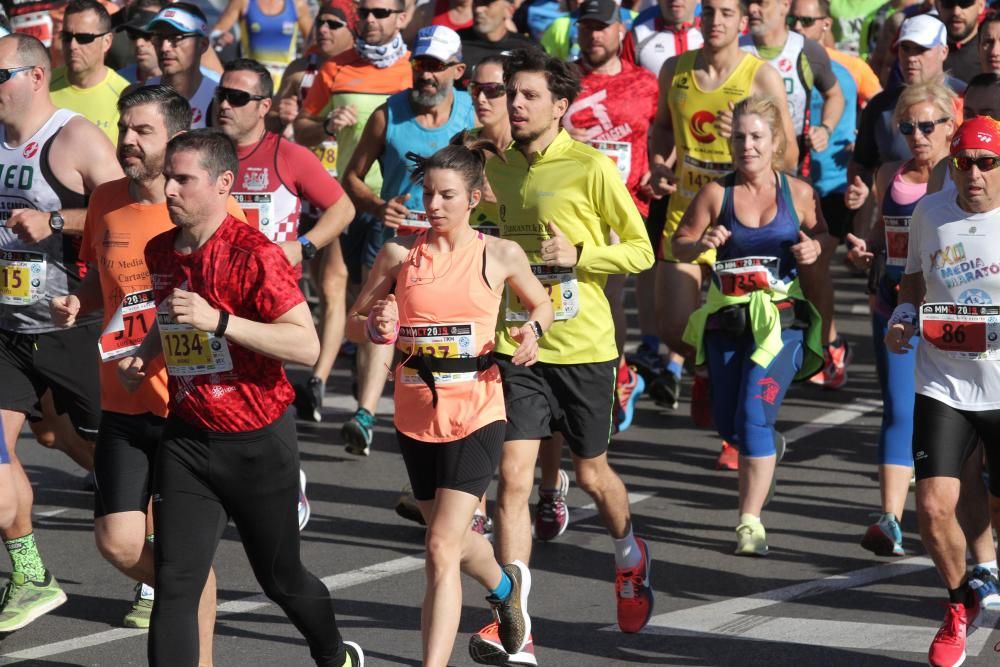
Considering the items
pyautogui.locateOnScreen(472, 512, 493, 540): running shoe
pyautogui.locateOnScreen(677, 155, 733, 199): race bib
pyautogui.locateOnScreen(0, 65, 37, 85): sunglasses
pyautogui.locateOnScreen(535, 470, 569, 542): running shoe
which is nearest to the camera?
pyautogui.locateOnScreen(0, 65, 37, 85): sunglasses

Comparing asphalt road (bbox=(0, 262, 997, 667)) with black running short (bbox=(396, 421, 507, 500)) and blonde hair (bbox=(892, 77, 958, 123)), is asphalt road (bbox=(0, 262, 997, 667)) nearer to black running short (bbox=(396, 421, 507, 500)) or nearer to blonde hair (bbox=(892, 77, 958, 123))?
black running short (bbox=(396, 421, 507, 500))

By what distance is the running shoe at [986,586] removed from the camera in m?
6.60

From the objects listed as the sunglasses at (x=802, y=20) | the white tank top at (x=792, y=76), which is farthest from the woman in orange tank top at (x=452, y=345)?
the sunglasses at (x=802, y=20)

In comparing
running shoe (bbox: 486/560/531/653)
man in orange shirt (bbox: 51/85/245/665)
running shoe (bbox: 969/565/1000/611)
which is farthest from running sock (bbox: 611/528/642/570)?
man in orange shirt (bbox: 51/85/245/665)

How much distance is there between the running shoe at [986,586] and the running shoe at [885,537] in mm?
825

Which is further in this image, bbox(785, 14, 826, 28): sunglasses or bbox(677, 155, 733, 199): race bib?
bbox(785, 14, 826, 28): sunglasses

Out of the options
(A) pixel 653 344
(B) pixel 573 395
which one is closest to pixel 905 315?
(B) pixel 573 395

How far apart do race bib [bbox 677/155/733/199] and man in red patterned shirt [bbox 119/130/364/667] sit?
183 inches

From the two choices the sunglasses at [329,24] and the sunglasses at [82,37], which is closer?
the sunglasses at [82,37]

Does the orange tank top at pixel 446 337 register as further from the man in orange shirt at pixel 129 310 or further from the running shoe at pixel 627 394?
the running shoe at pixel 627 394

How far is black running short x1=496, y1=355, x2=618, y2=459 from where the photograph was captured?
267 inches

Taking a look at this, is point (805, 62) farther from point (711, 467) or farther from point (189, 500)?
point (189, 500)

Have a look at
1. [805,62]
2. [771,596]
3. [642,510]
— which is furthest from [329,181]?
[805,62]

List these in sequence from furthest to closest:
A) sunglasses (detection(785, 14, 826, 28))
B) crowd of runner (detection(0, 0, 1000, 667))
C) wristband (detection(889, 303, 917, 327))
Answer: sunglasses (detection(785, 14, 826, 28)) < wristband (detection(889, 303, 917, 327)) < crowd of runner (detection(0, 0, 1000, 667))
